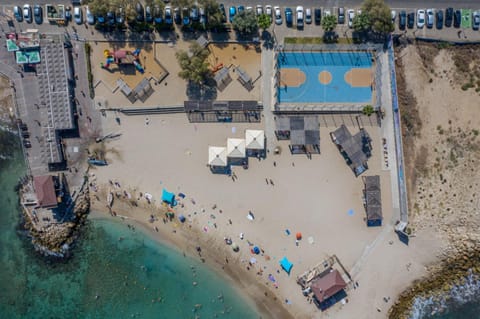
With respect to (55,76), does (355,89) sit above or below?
below

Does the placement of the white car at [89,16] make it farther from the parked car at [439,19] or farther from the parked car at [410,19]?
the parked car at [439,19]

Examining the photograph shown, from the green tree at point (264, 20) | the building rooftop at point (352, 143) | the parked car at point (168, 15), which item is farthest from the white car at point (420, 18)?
the parked car at point (168, 15)

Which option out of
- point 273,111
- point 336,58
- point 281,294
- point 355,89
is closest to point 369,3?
point 336,58

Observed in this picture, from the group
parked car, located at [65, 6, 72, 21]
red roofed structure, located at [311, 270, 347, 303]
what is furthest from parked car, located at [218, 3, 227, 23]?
red roofed structure, located at [311, 270, 347, 303]

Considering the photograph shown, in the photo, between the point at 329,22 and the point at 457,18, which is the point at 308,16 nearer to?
the point at 329,22

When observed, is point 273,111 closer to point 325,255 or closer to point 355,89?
point 355,89

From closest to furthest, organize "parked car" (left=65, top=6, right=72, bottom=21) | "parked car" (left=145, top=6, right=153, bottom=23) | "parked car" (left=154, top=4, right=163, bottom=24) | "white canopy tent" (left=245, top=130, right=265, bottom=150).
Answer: "parked car" (left=154, top=4, right=163, bottom=24) < "parked car" (left=145, top=6, right=153, bottom=23) < "white canopy tent" (left=245, top=130, right=265, bottom=150) < "parked car" (left=65, top=6, right=72, bottom=21)

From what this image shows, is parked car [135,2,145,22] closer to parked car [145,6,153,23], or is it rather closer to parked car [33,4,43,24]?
parked car [145,6,153,23]
